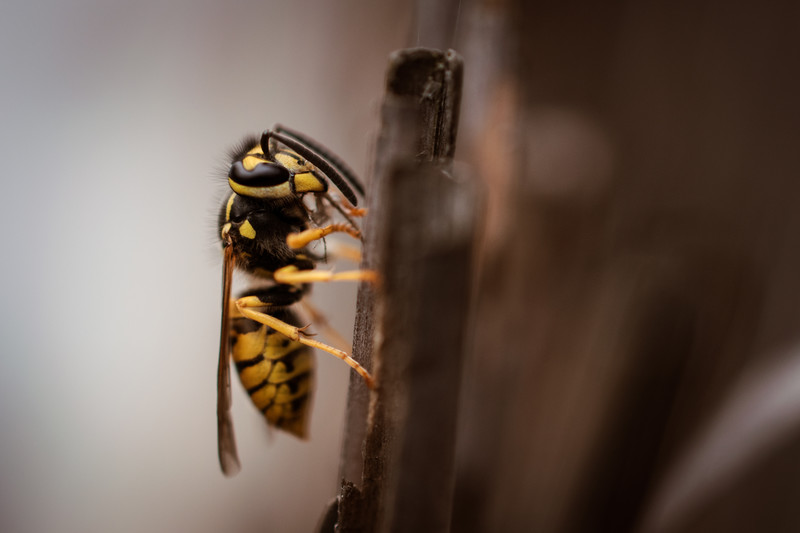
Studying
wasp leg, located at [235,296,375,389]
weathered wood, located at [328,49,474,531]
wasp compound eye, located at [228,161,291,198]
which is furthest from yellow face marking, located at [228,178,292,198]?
weathered wood, located at [328,49,474,531]

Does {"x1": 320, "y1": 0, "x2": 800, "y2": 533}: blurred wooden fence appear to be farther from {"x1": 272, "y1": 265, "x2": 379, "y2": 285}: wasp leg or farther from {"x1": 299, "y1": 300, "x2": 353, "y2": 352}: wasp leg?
{"x1": 299, "y1": 300, "x2": 353, "y2": 352}: wasp leg

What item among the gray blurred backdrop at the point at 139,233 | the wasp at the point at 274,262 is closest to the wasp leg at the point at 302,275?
the wasp at the point at 274,262

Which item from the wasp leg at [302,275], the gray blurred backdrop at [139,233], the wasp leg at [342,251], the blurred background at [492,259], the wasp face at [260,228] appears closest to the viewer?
the blurred background at [492,259]

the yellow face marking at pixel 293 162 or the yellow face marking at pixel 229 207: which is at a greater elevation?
the yellow face marking at pixel 293 162

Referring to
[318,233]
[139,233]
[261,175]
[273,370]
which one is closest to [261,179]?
[261,175]

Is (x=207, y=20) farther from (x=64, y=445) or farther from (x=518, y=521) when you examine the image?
(x=518, y=521)

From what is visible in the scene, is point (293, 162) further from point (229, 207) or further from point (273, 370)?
point (273, 370)

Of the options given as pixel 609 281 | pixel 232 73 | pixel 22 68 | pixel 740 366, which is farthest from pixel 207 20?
pixel 740 366

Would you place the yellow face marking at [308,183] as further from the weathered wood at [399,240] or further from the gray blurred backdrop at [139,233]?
the gray blurred backdrop at [139,233]
